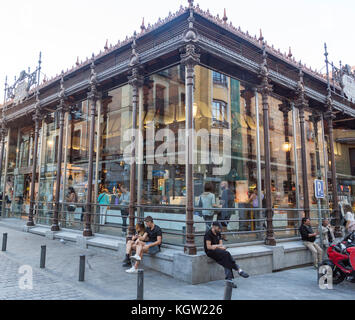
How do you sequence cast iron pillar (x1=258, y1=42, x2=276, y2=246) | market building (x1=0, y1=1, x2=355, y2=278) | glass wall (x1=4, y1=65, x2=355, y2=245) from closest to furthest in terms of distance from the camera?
market building (x1=0, y1=1, x2=355, y2=278) → cast iron pillar (x1=258, y1=42, x2=276, y2=246) → glass wall (x1=4, y1=65, x2=355, y2=245)

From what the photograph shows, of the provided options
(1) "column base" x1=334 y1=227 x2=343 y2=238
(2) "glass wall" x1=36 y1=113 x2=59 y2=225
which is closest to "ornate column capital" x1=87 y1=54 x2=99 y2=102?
(2) "glass wall" x1=36 y1=113 x2=59 y2=225

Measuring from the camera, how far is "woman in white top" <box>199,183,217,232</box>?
878 cm

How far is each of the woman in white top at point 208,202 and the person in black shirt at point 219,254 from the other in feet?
2.57

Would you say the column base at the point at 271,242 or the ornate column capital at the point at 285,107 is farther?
the ornate column capital at the point at 285,107

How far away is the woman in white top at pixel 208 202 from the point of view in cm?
878

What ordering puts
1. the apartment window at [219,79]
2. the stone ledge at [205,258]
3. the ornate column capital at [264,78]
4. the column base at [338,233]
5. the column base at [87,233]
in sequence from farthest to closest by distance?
1. the column base at [338,233]
2. the column base at [87,233]
3. the ornate column capital at [264,78]
4. the apartment window at [219,79]
5. the stone ledge at [205,258]

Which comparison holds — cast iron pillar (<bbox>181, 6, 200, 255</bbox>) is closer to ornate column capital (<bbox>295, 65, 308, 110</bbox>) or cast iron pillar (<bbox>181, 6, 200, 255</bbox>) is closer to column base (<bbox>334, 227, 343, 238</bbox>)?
ornate column capital (<bbox>295, 65, 308, 110</bbox>)

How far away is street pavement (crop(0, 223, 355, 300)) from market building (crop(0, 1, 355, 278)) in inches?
45.4

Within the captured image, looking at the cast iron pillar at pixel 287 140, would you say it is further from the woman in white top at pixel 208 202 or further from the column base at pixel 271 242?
the woman in white top at pixel 208 202

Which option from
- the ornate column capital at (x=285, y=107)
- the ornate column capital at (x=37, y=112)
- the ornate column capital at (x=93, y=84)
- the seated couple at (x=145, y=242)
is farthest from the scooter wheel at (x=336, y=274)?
the ornate column capital at (x=37, y=112)

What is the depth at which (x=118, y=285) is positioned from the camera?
6816 millimetres
